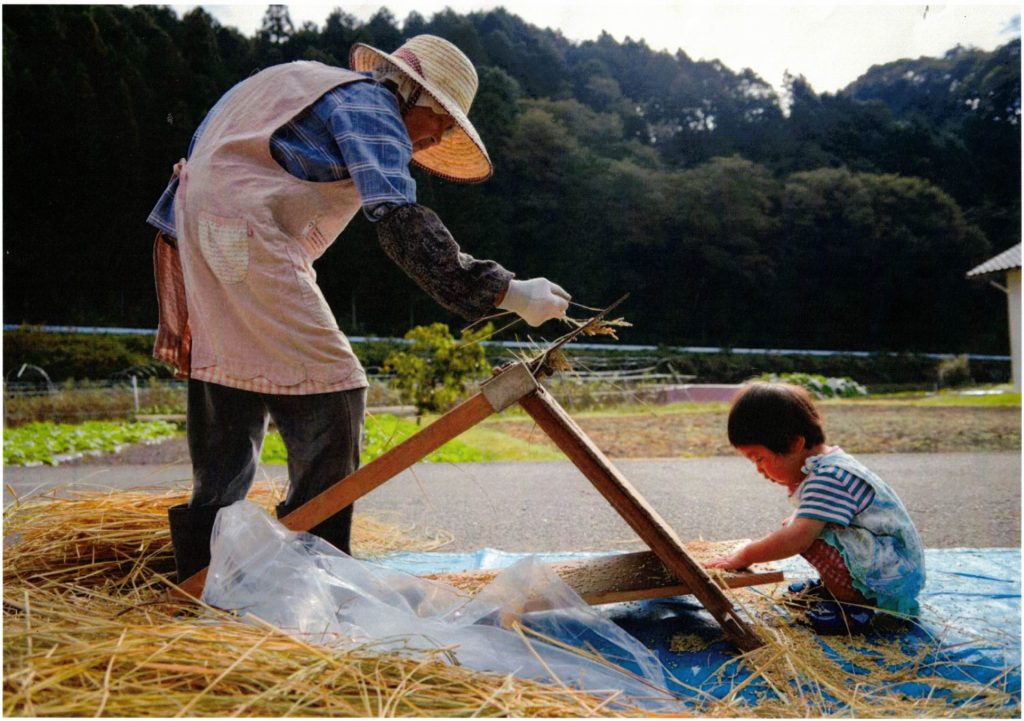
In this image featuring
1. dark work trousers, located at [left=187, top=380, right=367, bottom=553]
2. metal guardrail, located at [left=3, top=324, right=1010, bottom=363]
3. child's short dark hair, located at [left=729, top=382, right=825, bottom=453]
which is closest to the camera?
dark work trousers, located at [left=187, top=380, right=367, bottom=553]

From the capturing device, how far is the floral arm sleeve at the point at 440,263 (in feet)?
5.23

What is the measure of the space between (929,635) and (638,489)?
114 inches

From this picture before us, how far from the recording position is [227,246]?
1667 mm

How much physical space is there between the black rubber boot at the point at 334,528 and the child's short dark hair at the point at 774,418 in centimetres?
103

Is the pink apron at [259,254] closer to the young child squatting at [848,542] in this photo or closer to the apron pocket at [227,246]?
the apron pocket at [227,246]

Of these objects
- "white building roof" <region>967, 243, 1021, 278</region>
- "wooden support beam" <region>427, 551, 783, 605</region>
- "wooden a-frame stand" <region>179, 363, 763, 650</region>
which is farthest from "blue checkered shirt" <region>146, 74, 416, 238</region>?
"white building roof" <region>967, 243, 1021, 278</region>

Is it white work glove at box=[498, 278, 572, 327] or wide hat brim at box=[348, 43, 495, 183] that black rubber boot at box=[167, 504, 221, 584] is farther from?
wide hat brim at box=[348, 43, 495, 183]

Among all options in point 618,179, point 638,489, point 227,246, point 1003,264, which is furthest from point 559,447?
point 618,179

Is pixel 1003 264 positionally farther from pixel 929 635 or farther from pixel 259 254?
pixel 259 254

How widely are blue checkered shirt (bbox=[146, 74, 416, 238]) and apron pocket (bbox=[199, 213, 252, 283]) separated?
185 mm

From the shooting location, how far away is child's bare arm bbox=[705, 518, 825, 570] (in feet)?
6.18

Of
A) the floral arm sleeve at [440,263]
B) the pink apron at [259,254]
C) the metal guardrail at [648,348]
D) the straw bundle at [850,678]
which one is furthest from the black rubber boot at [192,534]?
the metal guardrail at [648,348]

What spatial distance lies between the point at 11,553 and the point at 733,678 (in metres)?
1.92

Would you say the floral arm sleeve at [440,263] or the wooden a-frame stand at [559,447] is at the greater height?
the floral arm sleeve at [440,263]
